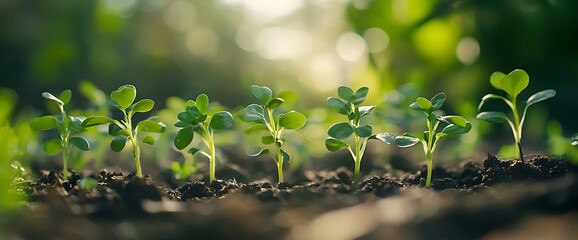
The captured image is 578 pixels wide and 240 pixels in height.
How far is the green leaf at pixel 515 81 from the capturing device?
1.59 metres

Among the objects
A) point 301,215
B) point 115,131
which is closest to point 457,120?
point 301,215

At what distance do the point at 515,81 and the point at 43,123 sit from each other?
116 cm

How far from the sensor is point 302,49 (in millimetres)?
6871

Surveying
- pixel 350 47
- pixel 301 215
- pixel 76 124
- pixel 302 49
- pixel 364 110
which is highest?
pixel 302 49

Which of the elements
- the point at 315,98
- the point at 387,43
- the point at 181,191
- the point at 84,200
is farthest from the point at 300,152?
the point at 315,98

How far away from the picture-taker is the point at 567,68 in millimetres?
4078

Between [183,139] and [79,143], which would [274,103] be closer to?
[183,139]

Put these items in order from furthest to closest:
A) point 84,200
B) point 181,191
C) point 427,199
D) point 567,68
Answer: point 567,68 → point 181,191 → point 84,200 → point 427,199

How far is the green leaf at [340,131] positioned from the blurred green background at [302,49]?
944 millimetres

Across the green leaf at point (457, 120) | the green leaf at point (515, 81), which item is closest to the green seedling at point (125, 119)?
the green leaf at point (457, 120)

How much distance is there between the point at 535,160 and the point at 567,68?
266cm

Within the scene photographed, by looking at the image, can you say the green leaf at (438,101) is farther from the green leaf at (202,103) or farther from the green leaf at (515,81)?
the green leaf at (202,103)

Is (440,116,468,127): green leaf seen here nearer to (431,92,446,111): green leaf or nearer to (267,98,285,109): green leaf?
(431,92,446,111): green leaf

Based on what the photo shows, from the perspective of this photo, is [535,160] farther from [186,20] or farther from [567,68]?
[186,20]
